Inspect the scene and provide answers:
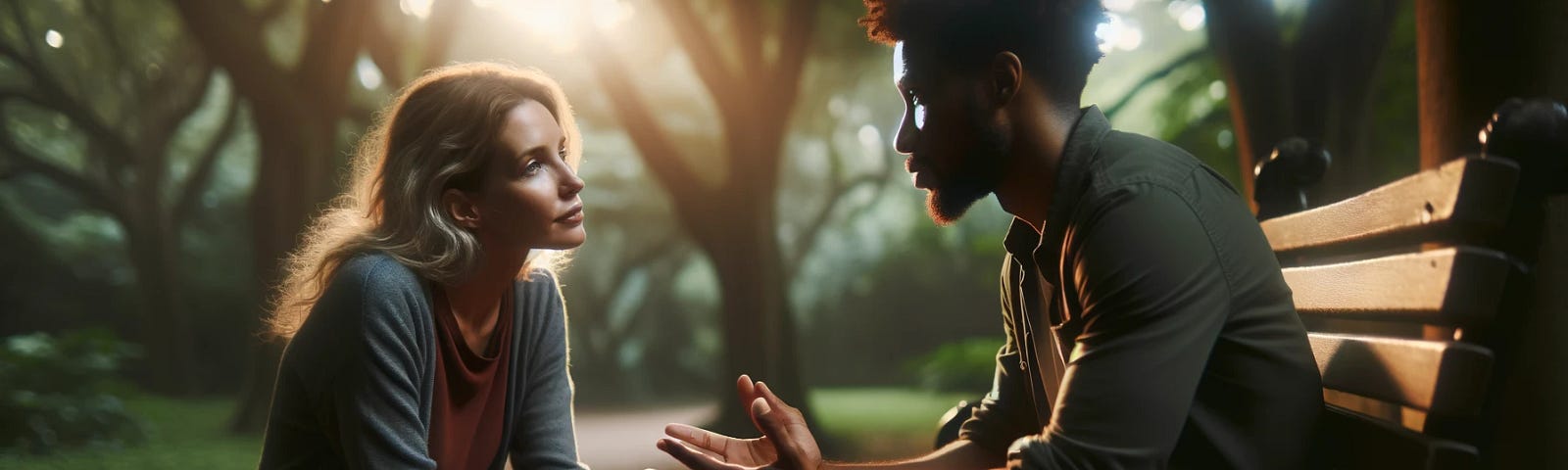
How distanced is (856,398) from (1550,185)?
48.4 ft

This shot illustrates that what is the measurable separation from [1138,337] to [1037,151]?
402 mm

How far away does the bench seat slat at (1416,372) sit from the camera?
1227 mm

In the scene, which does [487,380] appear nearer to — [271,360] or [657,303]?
[271,360]

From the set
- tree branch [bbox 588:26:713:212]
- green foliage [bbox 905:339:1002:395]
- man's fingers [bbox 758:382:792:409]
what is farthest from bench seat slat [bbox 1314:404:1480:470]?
green foliage [bbox 905:339:1002:395]

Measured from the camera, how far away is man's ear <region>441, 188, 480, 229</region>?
215 centimetres

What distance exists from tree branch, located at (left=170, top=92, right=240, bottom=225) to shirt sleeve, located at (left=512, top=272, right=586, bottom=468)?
11.3 meters

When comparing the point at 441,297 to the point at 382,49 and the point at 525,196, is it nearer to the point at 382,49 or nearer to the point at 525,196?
the point at 525,196

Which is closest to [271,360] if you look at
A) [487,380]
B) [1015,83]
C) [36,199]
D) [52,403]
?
[52,403]

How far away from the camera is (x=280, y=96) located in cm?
872

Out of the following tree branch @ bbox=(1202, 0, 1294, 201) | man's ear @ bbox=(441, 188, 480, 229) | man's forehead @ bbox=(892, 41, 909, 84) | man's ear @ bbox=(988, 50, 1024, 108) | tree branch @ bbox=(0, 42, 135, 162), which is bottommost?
man's ear @ bbox=(988, 50, 1024, 108)

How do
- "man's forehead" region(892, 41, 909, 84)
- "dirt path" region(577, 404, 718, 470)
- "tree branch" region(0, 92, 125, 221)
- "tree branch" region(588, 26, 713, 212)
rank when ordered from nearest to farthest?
"man's forehead" region(892, 41, 909, 84) → "tree branch" region(588, 26, 713, 212) → "dirt path" region(577, 404, 718, 470) → "tree branch" region(0, 92, 125, 221)

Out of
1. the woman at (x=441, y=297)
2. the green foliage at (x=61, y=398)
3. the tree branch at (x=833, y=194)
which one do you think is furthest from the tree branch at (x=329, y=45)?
the tree branch at (x=833, y=194)

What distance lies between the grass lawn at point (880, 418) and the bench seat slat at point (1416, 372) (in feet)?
26.9

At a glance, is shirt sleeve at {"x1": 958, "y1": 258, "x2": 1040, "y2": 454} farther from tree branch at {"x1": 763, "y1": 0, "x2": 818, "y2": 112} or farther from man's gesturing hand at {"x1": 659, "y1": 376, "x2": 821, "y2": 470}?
tree branch at {"x1": 763, "y1": 0, "x2": 818, "y2": 112}
